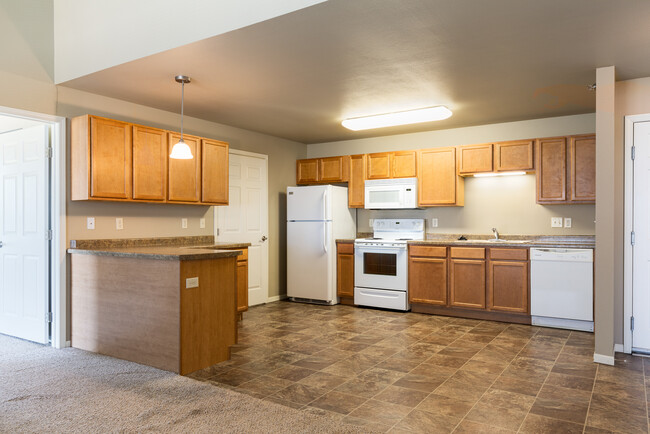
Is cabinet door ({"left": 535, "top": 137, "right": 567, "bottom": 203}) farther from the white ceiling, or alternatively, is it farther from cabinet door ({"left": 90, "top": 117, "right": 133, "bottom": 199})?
cabinet door ({"left": 90, "top": 117, "right": 133, "bottom": 199})

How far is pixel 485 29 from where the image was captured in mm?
2920

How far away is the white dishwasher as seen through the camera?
4664mm

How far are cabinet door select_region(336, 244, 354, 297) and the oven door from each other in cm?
10

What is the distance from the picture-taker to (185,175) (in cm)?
486

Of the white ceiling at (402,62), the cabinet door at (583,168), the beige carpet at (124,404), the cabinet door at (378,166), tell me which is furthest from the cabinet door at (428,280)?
the beige carpet at (124,404)

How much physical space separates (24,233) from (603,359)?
5.24m

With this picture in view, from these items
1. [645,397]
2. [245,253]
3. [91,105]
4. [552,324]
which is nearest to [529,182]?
[552,324]

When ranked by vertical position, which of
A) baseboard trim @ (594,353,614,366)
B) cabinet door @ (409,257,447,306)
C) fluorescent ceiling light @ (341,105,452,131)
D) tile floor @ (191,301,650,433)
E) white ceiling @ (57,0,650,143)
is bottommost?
tile floor @ (191,301,650,433)

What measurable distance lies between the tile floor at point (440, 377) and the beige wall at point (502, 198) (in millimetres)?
1348

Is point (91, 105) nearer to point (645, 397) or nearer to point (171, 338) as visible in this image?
point (171, 338)

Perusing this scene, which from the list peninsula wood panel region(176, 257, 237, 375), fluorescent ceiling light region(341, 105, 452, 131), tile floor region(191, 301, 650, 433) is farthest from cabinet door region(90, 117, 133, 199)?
fluorescent ceiling light region(341, 105, 452, 131)

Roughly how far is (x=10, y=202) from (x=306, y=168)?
12.4 feet

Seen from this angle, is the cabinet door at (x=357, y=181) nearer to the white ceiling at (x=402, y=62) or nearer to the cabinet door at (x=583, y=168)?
the white ceiling at (x=402, y=62)

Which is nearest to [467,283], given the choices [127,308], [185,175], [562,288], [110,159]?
[562,288]
